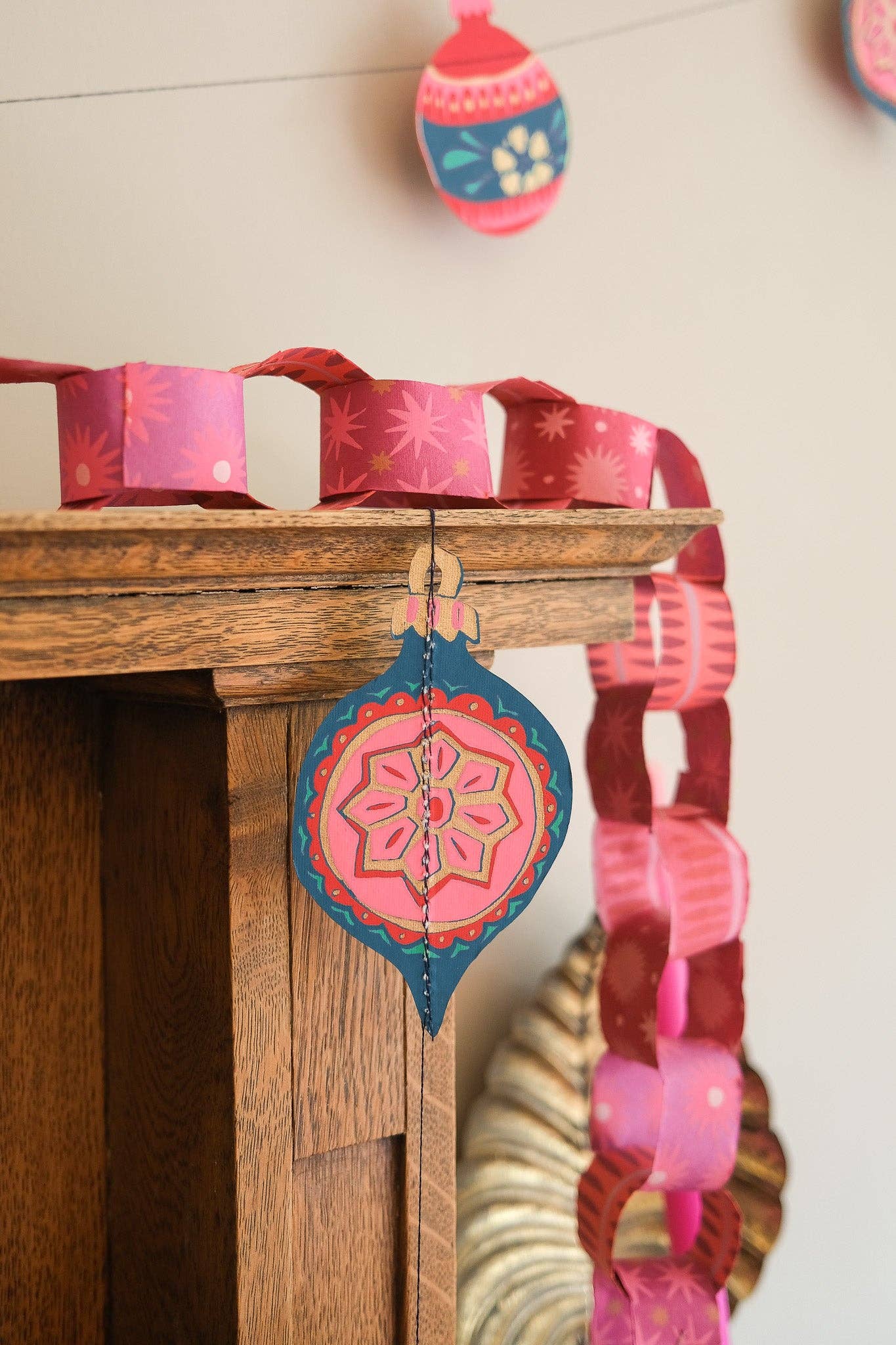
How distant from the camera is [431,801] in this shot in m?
0.50

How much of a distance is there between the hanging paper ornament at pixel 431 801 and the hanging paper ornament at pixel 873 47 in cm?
74

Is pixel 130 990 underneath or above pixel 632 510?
underneath

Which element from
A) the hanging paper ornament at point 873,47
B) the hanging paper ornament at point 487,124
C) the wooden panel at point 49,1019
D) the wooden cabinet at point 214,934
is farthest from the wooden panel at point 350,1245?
the hanging paper ornament at point 873,47

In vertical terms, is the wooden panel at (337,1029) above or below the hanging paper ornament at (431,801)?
below

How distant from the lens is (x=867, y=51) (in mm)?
966

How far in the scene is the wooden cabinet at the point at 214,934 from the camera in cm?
46

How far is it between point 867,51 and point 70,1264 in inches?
43.5

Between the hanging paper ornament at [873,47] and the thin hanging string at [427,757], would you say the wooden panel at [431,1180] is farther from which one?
the hanging paper ornament at [873,47]

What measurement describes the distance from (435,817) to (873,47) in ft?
2.76

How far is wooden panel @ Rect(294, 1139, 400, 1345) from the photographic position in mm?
544

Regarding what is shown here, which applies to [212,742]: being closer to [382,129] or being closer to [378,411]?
[378,411]

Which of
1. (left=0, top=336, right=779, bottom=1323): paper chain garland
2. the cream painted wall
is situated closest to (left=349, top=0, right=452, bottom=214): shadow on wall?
the cream painted wall

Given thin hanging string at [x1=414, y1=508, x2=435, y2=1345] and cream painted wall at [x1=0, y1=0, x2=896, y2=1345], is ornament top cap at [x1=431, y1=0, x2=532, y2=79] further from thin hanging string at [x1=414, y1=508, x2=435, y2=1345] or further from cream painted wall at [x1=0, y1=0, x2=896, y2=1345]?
thin hanging string at [x1=414, y1=508, x2=435, y2=1345]

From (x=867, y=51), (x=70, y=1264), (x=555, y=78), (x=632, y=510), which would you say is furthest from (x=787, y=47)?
(x=70, y=1264)
